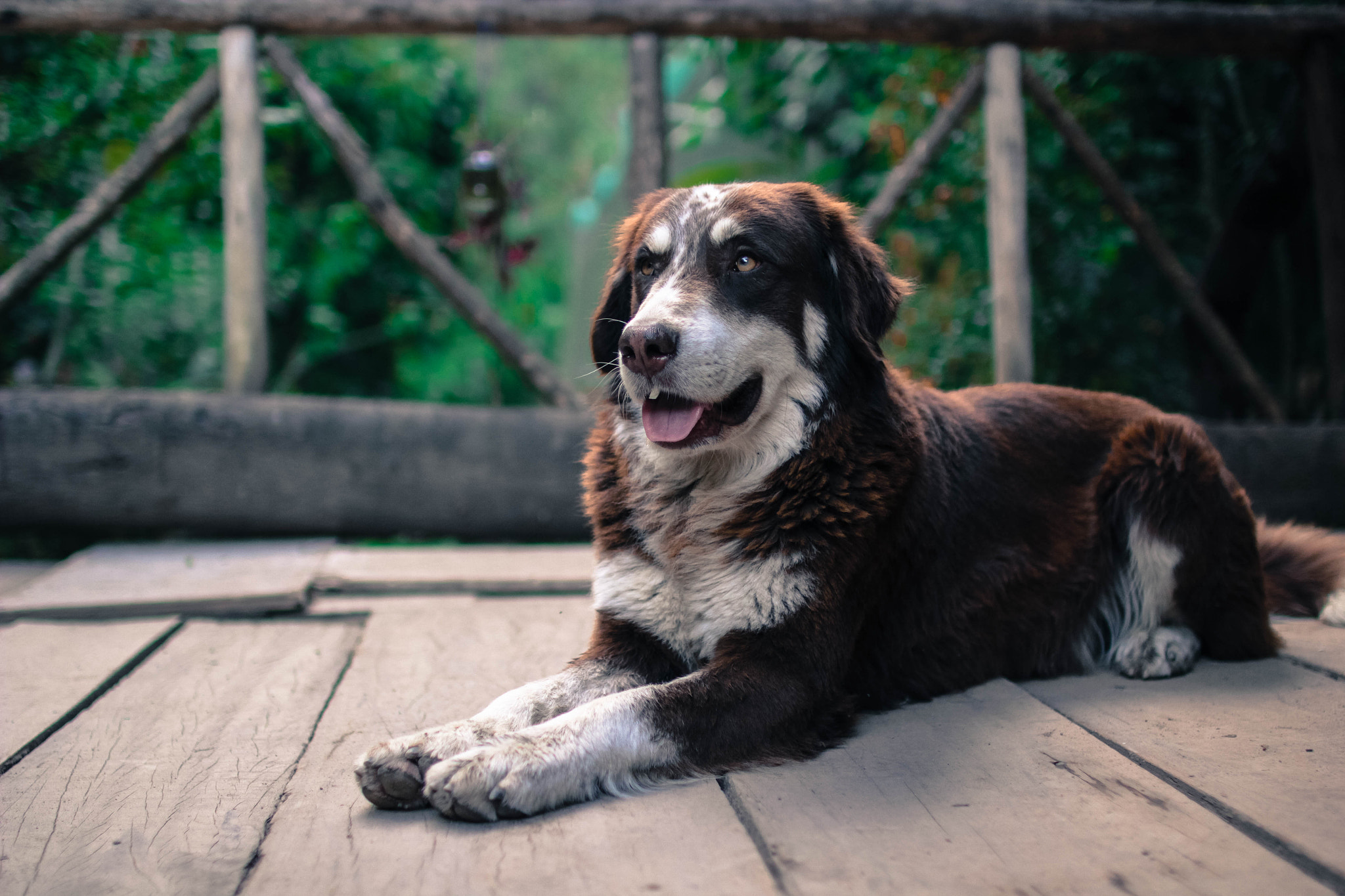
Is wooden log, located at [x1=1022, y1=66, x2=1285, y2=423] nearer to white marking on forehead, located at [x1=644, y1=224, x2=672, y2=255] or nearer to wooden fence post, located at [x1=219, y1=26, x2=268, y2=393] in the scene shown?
white marking on forehead, located at [x1=644, y1=224, x2=672, y2=255]

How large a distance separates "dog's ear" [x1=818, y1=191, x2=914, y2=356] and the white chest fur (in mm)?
746

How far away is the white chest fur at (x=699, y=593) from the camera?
84.4 inches

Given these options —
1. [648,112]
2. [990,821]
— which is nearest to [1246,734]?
[990,821]

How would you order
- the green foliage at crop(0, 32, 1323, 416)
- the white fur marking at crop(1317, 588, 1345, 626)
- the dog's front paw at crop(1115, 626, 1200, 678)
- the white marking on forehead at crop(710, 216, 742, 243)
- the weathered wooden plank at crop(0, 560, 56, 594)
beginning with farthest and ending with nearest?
the green foliage at crop(0, 32, 1323, 416), the weathered wooden plank at crop(0, 560, 56, 594), the white fur marking at crop(1317, 588, 1345, 626), the dog's front paw at crop(1115, 626, 1200, 678), the white marking on forehead at crop(710, 216, 742, 243)

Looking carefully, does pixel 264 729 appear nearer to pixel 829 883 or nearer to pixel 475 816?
pixel 475 816

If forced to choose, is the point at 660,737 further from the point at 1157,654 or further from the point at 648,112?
the point at 648,112

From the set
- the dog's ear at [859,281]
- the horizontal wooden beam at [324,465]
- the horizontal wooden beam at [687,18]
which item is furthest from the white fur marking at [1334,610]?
the horizontal wooden beam at [687,18]

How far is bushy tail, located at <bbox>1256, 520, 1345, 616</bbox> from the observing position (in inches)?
126

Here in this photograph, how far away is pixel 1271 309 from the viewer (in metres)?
5.93

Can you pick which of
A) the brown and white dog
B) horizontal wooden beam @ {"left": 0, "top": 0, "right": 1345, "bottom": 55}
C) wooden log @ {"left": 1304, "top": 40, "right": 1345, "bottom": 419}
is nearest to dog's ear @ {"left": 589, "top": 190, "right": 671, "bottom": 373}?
the brown and white dog

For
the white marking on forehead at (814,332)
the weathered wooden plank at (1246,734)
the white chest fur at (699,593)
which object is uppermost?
the white marking on forehead at (814,332)

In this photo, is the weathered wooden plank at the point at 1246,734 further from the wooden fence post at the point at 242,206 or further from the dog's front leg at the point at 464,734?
the wooden fence post at the point at 242,206

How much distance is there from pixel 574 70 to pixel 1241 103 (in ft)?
31.8

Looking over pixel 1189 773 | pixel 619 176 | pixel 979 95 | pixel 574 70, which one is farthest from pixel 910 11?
pixel 619 176
